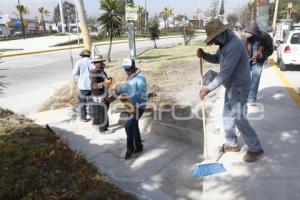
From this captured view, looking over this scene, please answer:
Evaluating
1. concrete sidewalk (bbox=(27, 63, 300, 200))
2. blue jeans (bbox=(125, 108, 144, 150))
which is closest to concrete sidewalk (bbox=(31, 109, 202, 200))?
concrete sidewalk (bbox=(27, 63, 300, 200))

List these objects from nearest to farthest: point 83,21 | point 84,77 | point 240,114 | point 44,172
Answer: point 240,114 < point 44,172 < point 84,77 < point 83,21

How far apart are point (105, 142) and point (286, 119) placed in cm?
343

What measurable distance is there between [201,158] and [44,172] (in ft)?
8.12

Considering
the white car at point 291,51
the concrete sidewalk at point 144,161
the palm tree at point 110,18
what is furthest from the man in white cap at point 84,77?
the palm tree at point 110,18

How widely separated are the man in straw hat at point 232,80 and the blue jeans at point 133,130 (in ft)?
5.24

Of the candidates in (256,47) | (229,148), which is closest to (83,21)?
(256,47)

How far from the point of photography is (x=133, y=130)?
5.93 m

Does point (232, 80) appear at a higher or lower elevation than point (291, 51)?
higher

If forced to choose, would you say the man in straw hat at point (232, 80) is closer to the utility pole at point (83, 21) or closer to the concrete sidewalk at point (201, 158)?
the concrete sidewalk at point (201, 158)

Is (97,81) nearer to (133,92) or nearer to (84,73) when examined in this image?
(84,73)

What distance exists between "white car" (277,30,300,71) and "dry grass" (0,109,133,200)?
8713mm

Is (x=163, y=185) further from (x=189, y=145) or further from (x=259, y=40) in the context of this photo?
(x=259, y=40)

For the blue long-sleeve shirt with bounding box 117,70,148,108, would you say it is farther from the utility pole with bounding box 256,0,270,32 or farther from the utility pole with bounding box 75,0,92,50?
the utility pole with bounding box 256,0,270,32

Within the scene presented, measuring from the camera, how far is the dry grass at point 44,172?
424 centimetres
